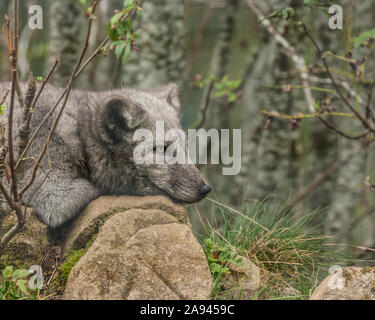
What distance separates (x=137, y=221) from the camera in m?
3.90

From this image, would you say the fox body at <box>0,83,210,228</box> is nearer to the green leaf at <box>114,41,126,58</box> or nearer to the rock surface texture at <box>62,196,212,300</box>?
the rock surface texture at <box>62,196,212,300</box>

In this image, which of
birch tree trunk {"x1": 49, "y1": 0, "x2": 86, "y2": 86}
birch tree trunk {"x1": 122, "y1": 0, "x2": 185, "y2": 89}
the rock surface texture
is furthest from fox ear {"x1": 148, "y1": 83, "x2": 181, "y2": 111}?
birch tree trunk {"x1": 49, "y1": 0, "x2": 86, "y2": 86}

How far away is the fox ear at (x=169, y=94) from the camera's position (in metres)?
5.41

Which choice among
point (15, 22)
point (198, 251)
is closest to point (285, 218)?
point (198, 251)

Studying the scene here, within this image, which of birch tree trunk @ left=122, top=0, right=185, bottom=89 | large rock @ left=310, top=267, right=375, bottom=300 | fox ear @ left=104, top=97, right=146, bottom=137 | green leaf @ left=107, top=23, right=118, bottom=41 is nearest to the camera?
green leaf @ left=107, top=23, right=118, bottom=41

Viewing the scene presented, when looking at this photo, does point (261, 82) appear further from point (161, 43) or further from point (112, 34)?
point (112, 34)

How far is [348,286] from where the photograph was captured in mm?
3537

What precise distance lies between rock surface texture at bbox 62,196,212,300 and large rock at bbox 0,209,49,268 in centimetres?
49

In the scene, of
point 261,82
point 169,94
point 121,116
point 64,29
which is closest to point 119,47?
point 121,116

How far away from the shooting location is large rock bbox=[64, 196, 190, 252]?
4078mm

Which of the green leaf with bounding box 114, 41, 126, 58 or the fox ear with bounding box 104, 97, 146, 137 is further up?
the green leaf with bounding box 114, 41, 126, 58

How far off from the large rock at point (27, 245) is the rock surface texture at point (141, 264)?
0.49m
